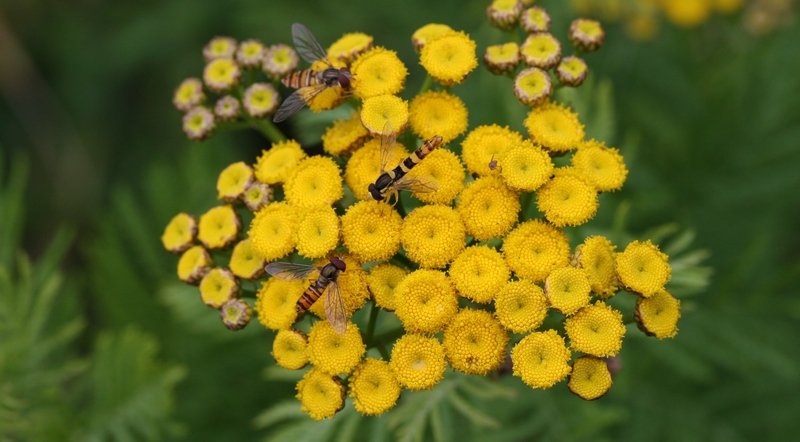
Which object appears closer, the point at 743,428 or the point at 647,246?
the point at 647,246

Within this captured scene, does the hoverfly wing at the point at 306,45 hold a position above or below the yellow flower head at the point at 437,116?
above

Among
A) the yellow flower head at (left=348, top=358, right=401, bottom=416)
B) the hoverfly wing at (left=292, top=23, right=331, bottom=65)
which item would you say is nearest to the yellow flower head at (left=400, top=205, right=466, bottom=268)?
the yellow flower head at (left=348, top=358, right=401, bottom=416)

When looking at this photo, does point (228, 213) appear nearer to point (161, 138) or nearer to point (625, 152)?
point (625, 152)

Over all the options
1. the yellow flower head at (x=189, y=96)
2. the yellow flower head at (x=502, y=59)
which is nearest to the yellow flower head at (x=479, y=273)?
the yellow flower head at (x=502, y=59)

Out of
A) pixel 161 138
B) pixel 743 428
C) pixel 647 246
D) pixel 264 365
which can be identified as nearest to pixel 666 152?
pixel 743 428

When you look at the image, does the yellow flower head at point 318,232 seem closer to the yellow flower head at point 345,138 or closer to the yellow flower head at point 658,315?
the yellow flower head at point 345,138

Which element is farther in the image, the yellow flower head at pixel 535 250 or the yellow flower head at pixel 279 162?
the yellow flower head at pixel 279 162

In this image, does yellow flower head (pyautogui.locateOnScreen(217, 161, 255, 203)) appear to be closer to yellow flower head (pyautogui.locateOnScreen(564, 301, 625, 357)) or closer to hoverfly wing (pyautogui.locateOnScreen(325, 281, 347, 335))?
hoverfly wing (pyautogui.locateOnScreen(325, 281, 347, 335))
